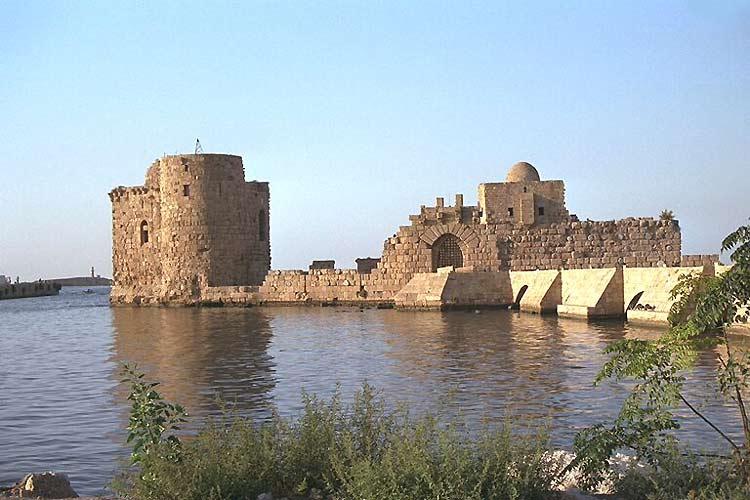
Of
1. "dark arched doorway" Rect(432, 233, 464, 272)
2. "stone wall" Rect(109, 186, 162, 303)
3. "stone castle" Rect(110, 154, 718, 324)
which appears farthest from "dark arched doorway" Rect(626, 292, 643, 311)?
"stone wall" Rect(109, 186, 162, 303)

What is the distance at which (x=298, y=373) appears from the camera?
42.6ft

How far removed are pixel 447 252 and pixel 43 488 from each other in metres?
25.8

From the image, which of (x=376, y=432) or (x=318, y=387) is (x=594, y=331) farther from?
(x=376, y=432)

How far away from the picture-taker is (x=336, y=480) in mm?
5090

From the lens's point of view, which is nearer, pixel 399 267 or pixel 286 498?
pixel 286 498

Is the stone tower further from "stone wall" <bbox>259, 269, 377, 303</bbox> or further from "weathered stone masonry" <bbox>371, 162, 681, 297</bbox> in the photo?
"weathered stone masonry" <bbox>371, 162, 681, 297</bbox>

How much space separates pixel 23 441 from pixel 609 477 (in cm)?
568

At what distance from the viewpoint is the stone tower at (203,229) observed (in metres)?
34.5

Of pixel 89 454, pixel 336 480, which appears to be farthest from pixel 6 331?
pixel 336 480

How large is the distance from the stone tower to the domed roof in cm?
1034

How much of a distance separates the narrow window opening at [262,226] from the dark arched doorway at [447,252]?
9291 mm

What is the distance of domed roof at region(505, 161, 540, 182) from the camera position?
109 ft

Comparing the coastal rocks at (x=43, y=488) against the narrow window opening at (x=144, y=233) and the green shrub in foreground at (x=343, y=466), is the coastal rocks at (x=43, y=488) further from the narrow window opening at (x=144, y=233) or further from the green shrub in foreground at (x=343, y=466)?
the narrow window opening at (x=144, y=233)

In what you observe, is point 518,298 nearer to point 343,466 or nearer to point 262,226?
point 262,226
